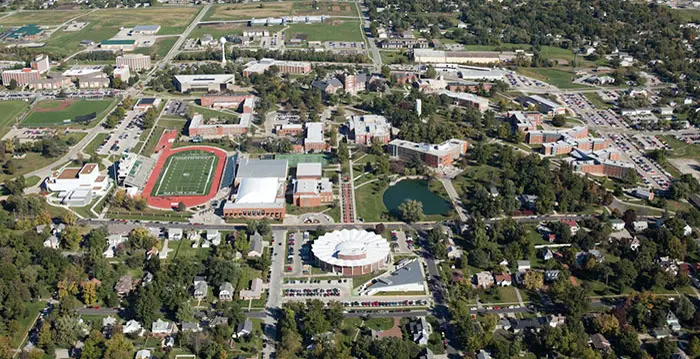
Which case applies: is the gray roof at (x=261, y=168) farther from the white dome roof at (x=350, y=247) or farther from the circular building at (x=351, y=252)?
the circular building at (x=351, y=252)

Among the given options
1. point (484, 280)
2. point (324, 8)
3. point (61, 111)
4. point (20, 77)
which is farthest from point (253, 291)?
point (324, 8)

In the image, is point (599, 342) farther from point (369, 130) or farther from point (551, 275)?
point (369, 130)

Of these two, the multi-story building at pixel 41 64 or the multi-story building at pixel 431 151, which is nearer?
the multi-story building at pixel 431 151

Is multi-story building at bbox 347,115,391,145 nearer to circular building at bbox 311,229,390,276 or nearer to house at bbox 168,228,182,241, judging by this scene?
circular building at bbox 311,229,390,276

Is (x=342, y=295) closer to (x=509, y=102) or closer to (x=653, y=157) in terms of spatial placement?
(x=653, y=157)

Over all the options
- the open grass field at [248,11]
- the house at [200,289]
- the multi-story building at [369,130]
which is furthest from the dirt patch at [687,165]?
the open grass field at [248,11]

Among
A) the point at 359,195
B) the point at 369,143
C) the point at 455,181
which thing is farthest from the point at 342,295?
the point at 369,143
